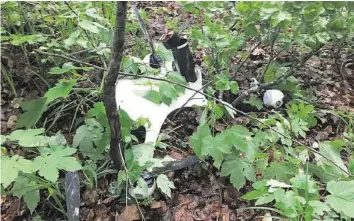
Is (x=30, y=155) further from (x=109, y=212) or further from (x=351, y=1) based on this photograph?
(x=351, y=1)

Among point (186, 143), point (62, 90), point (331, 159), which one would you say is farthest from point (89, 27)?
point (331, 159)

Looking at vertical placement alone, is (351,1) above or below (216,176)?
above

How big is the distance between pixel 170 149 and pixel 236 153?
0.38 meters

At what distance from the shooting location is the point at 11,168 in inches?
41.7

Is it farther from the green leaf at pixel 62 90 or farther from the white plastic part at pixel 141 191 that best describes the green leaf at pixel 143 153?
the green leaf at pixel 62 90

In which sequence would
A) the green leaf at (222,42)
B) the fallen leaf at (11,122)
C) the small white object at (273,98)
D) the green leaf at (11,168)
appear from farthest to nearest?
the small white object at (273,98)
the fallen leaf at (11,122)
the green leaf at (222,42)
the green leaf at (11,168)

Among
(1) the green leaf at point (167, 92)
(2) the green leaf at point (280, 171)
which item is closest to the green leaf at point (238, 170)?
(2) the green leaf at point (280, 171)

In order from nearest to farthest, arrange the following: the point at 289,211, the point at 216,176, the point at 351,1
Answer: the point at 289,211, the point at 351,1, the point at 216,176

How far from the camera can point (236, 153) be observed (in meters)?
1.56

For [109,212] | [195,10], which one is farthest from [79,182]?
[195,10]

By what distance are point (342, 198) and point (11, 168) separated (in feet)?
3.09

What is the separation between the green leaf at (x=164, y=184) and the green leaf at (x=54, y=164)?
0.47 metres

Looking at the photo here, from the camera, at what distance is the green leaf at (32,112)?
1.63 meters

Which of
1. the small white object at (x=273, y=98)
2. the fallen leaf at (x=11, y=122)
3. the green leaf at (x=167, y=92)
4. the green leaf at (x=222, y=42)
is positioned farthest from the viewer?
the small white object at (x=273, y=98)
